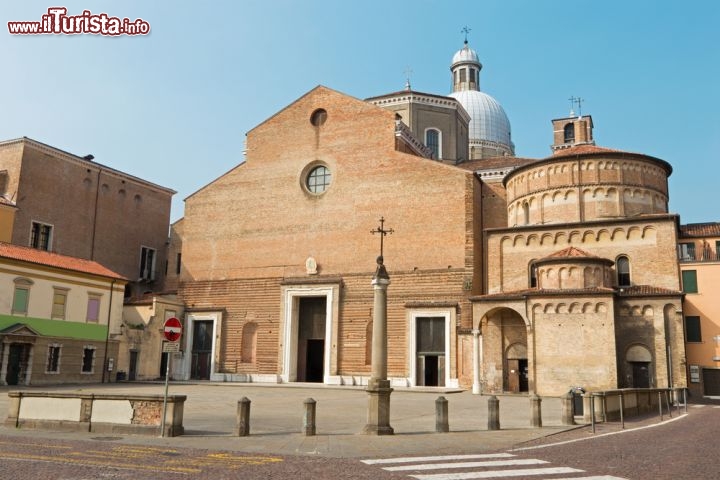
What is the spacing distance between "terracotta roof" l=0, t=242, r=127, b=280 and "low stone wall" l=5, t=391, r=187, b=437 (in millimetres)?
16636

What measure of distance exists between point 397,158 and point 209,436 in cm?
2424

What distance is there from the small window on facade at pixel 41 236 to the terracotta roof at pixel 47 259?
14.6ft

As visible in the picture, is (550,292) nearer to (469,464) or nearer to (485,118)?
(469,464)

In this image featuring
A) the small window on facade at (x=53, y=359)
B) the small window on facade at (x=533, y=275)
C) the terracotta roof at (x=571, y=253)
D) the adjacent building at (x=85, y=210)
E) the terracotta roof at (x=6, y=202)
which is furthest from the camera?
the adjacent building at (x=85, y=210)

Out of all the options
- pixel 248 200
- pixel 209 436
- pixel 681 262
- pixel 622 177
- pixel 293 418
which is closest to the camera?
pixel 209 436

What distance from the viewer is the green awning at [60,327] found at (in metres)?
28.5

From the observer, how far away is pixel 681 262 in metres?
30.6

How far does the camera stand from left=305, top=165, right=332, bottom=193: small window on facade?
3725 cm

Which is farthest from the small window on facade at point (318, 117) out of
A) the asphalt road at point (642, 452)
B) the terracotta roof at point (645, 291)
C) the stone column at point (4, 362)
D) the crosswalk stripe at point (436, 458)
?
the crosswalk stripe at point (436, 458)

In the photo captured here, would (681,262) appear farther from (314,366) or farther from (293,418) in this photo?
(293,418)

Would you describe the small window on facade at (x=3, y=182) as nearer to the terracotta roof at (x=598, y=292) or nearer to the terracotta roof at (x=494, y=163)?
the terracotta roof at (x=598, y=292)

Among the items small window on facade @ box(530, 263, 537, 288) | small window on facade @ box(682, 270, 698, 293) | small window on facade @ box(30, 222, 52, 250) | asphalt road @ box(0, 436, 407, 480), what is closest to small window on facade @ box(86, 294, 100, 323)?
small window on facade @ box(30, 222, 52, 250)

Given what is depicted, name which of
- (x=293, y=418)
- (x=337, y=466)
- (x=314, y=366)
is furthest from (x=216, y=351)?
(x=337, y=466)

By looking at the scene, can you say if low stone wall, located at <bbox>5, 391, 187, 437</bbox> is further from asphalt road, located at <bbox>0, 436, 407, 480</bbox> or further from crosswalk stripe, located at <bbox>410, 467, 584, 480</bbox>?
crosswalk stripe, located at <bbox>410, 467, 584, 480</bbox>
